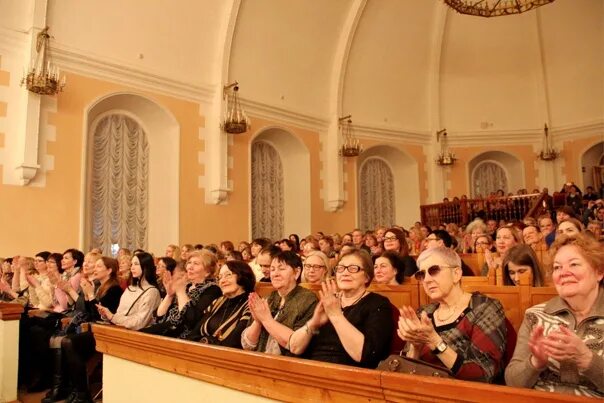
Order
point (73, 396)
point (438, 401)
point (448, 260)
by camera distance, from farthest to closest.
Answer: point (73, 396)
point (448, 260)
point (438, 401)

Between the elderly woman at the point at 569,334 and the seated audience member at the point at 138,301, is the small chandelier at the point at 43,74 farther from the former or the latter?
the elderly woman at the point at 569,334

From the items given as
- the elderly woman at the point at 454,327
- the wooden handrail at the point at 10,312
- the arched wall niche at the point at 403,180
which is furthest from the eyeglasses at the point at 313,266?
the arched wall niche at the point at 403,180

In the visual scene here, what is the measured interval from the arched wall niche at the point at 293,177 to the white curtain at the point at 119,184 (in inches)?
104

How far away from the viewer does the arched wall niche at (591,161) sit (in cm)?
1297

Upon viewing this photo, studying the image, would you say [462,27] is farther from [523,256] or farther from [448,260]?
[448,260]

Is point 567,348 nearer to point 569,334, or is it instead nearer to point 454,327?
point 569,334

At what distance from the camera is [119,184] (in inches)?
356

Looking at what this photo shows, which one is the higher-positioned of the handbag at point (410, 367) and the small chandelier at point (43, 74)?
the small chandelier at point (43, 74)

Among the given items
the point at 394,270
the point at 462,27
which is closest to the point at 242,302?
the point at 394,270

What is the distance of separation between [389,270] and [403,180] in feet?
32.5

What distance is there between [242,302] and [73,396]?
184cm

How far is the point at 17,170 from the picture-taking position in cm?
741

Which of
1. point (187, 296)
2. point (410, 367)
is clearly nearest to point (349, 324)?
point (410, 367)

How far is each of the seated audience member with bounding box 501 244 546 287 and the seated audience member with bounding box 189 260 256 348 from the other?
5.09 feet
